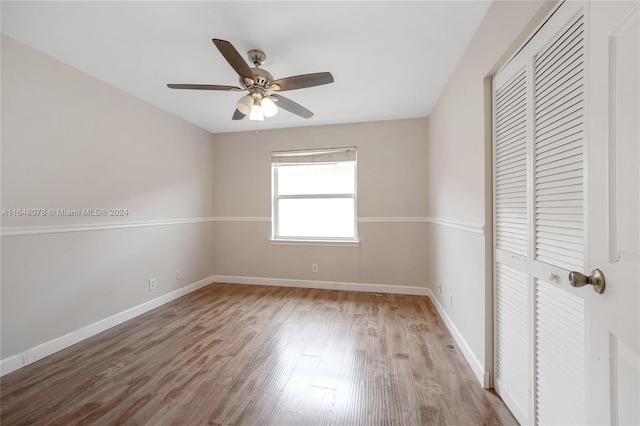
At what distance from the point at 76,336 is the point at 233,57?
8.74 ft

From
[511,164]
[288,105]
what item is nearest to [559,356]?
[511,164]

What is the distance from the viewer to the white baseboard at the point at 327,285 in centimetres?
338

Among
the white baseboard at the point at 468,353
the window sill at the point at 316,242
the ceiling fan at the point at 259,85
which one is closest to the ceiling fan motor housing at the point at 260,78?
the ceiling fan at the point at 259,85

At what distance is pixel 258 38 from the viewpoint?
5.80ft

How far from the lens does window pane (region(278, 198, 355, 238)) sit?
12.0 ft

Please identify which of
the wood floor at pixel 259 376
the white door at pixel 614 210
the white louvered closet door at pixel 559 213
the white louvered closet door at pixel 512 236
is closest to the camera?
the white door at pixel 614 210

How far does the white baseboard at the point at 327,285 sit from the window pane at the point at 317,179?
133 centimetres

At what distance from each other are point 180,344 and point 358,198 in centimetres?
260

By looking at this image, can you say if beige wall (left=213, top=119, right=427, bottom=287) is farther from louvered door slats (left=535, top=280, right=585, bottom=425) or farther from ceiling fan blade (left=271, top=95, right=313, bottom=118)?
louvered door slats (left=535, top=280, right=585, bottom=425)

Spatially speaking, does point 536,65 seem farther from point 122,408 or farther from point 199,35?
point 122,408

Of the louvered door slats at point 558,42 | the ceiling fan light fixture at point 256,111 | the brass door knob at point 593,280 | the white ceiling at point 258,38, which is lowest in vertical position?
the brass door knob at point 593,280

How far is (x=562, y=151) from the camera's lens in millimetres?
1006

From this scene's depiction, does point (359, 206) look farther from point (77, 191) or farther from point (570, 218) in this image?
point (77, 191)

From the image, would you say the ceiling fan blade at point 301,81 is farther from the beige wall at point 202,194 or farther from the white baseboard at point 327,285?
the white baseboard at point 327,285
